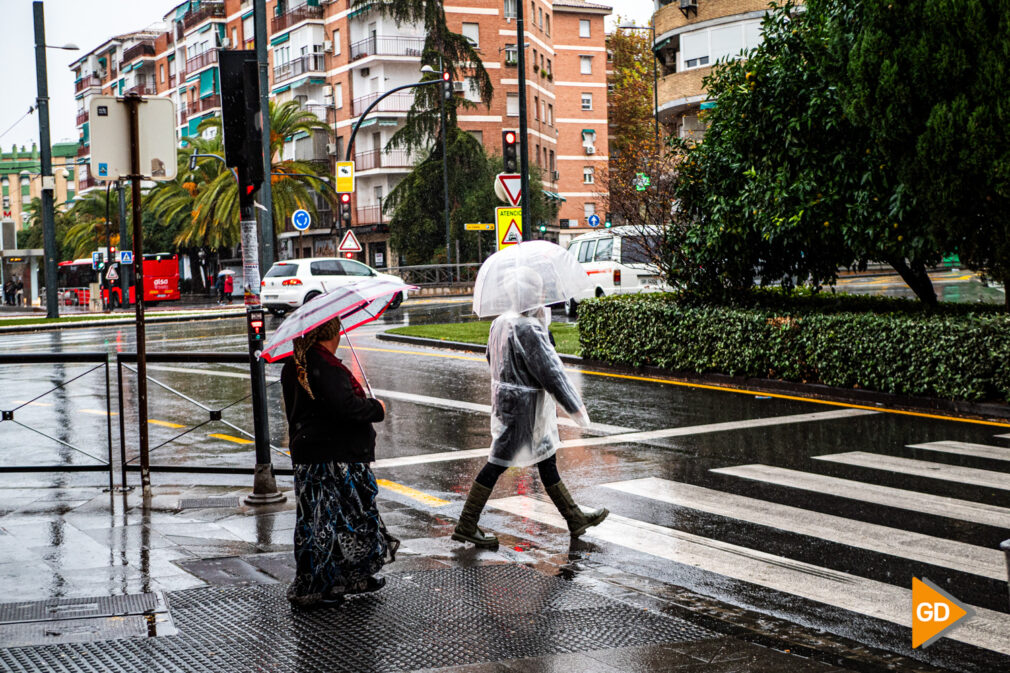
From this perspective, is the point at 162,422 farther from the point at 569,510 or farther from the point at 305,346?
the point at 305,346

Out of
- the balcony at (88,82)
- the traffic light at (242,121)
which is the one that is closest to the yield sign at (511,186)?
the traffic light at (242,121)

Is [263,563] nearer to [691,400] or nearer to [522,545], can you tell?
[522,545]

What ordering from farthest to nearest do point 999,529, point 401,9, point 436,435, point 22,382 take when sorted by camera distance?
point 401,9 → point 436,435 → point 22,382 → point 999,529

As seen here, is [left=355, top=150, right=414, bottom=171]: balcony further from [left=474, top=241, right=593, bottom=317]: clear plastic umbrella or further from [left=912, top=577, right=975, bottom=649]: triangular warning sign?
[left=912, top=577, right=975, bottom=649]: triangular warning sign

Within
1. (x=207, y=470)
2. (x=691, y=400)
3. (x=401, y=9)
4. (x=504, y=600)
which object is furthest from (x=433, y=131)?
(x=504, y=600)

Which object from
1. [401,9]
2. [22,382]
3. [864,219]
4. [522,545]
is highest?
[401,9]

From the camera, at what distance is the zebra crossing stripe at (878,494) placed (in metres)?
7.07

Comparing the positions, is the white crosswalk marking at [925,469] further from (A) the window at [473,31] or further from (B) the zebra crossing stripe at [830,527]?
(A) the window at [473,31]

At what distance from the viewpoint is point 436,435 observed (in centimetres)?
1084

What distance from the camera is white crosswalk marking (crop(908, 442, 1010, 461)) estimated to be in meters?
9.01

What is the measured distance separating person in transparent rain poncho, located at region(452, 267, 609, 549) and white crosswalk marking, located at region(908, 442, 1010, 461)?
13.7 feet

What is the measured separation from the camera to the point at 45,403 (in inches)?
374

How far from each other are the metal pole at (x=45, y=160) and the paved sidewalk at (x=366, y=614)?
89.8 feet

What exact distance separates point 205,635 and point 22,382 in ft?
17.9
